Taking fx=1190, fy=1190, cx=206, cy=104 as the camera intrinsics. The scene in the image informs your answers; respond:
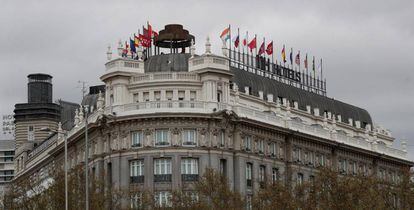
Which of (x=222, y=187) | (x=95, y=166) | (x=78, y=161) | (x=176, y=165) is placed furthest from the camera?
(x=78, y=161)

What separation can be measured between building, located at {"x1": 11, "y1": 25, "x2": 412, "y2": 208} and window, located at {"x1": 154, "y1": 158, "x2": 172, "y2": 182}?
0.13 m

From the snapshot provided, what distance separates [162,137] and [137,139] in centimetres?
362

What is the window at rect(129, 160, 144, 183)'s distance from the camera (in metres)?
156

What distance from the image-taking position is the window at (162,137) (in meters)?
155

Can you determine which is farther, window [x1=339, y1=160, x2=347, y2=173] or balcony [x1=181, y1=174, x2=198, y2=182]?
window [x1=339, y1=160, x2=347, y2=173]

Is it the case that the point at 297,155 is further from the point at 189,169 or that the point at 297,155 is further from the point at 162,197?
the point at 162,197

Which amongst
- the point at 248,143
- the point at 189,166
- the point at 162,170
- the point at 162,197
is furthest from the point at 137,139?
the point at 248,143

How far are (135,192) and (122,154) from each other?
14.4 m

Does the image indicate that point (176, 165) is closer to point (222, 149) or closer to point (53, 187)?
point (222, 149)

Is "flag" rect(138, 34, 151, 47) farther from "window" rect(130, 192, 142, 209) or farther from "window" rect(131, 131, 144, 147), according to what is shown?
"window" rect(130, 192, 142, 209)

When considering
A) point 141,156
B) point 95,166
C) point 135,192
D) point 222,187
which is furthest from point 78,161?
point 222,187

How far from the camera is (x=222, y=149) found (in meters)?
157

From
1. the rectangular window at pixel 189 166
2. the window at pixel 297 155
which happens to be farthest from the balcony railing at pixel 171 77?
the window at pixel 297 155

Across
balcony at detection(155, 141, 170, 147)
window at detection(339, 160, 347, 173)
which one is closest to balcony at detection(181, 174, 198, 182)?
balcony at detection(155, 141, 170, 147)
